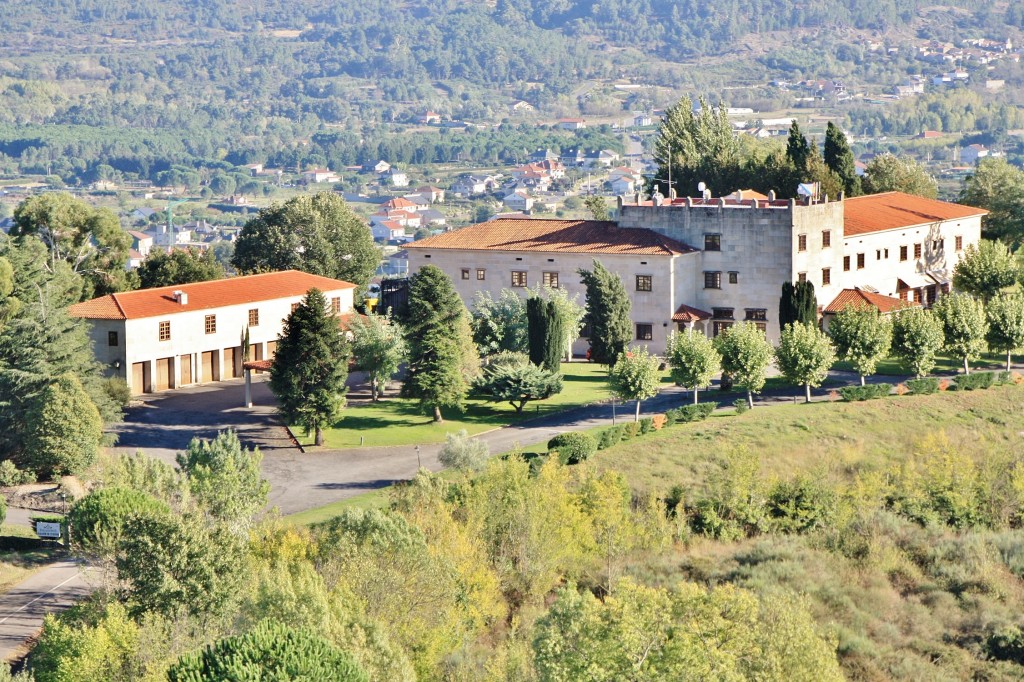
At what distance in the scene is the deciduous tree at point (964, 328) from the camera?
220ft

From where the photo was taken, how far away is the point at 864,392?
2500 inches

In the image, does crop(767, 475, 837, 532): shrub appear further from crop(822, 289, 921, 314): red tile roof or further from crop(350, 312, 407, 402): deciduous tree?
crop(822, 289, 921, 314): red tile roof

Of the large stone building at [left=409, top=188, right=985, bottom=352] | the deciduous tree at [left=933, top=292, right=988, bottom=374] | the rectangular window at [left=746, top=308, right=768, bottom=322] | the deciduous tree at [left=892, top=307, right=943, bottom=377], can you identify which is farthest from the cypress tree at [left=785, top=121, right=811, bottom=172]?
the deciduous tree at [left=892, top=307, right=943, bottom=377]

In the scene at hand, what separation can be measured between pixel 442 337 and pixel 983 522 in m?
21.1

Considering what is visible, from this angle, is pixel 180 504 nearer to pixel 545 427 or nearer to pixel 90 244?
pixel 545 427

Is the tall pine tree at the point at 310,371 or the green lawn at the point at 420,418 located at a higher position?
the tall pine tree at the point at 310,371

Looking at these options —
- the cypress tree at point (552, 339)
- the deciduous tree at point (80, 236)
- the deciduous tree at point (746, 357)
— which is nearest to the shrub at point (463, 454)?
the cypress tree at point (552, 339)

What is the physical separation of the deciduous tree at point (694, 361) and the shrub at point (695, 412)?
1.99 m

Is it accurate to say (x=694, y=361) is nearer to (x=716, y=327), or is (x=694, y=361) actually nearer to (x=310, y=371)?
(x=716, y=327)

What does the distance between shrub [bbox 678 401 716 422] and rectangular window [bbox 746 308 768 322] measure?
47.3 feet

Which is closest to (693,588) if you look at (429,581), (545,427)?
(429,581)

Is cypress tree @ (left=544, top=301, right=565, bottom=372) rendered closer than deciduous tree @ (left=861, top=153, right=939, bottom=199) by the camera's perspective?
Yes

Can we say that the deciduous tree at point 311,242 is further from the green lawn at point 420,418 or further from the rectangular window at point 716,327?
the green lawn at point 420,418

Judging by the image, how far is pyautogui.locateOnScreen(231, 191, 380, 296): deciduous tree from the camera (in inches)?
3339
